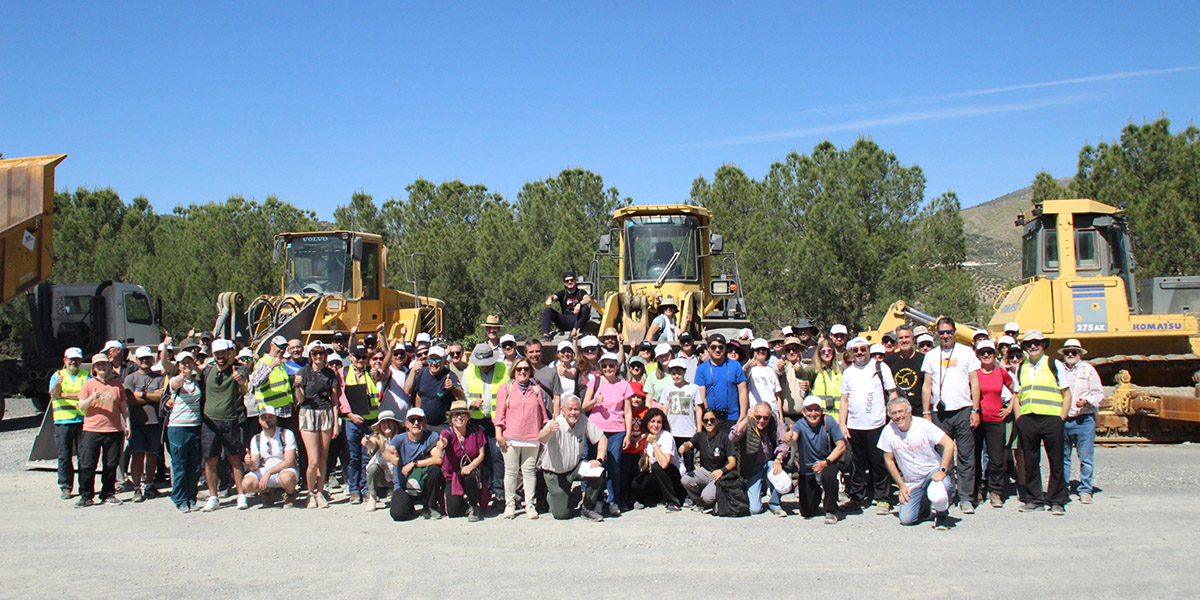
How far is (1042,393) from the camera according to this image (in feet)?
26.5

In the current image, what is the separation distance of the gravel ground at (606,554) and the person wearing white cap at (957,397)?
1.30 feet

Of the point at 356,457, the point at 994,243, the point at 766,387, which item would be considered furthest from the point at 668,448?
the point at 994,243

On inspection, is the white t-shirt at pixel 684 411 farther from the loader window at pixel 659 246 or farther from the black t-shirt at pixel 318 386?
the loader window at pixel 659 246

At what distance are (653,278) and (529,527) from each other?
24.3 feet

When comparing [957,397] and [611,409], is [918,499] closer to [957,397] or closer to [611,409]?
[957,397]

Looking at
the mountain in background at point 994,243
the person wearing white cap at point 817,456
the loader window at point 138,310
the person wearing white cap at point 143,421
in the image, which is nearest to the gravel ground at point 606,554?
Answer: the person wearing white cap at point 817,456

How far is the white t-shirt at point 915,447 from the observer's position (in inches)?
292

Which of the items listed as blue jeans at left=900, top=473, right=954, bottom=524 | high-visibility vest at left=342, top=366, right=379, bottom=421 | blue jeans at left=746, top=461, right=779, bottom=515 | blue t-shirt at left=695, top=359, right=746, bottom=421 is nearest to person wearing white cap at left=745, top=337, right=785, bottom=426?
blue t-shirt at left=695, top=359, right=746, bottom=421

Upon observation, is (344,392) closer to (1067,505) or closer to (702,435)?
(702,435)

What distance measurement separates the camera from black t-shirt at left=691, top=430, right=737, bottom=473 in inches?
312

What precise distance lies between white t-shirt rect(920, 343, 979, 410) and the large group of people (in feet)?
0.06

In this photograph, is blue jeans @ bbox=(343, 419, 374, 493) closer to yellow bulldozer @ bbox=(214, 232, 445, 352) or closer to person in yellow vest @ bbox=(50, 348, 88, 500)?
person in yellow vest @ bbox=(50, 348, 88, 500)

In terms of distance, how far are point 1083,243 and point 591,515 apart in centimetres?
971

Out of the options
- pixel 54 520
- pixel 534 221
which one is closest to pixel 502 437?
pixel 54 520
